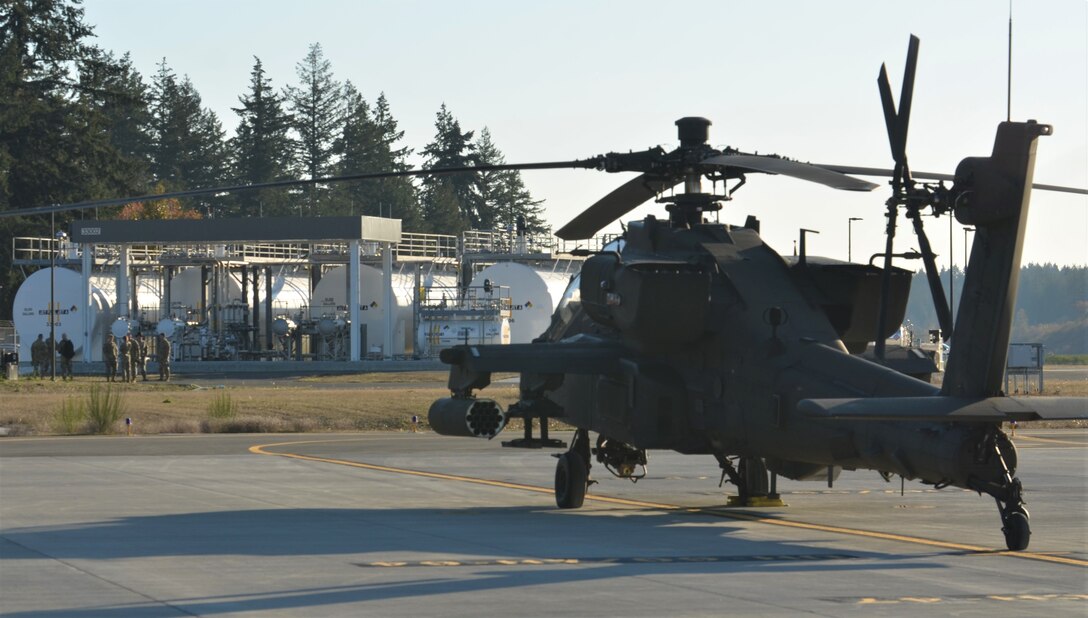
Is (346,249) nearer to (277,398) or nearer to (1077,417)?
(277,398)

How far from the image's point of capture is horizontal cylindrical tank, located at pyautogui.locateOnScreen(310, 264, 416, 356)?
87938mm

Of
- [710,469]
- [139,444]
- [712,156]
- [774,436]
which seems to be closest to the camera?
[774,436]

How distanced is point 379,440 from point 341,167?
127697 millimetres

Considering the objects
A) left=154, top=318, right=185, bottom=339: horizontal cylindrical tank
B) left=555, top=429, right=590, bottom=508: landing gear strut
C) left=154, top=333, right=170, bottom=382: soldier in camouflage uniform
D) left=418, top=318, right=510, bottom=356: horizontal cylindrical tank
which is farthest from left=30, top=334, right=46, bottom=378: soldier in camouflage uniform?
left=555, top=429, right=590, bottom=508: landing gear strut

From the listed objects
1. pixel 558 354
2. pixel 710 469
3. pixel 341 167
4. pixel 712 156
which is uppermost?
pixel 341 167

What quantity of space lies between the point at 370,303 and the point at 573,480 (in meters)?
67.6

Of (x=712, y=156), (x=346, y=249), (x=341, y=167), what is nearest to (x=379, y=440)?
(x=712, y=156)

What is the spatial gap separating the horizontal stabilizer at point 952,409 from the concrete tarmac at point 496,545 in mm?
1538

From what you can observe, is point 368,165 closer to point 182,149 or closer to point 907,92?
point 182,149

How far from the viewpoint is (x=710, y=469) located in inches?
1212

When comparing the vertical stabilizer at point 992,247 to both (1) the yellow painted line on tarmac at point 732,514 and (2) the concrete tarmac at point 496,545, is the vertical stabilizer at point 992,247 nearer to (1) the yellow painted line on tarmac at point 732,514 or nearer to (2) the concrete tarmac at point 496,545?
(2) the concrete tarmac at point 496,545

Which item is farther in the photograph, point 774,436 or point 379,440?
point 379,440

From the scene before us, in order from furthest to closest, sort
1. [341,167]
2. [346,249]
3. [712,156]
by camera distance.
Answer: [341,167], [346,249], [712,156]

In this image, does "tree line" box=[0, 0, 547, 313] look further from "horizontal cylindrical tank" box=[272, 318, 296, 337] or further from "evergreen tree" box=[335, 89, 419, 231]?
"horizontal cylindrical tank" box=[272, 318, 296, 337]
